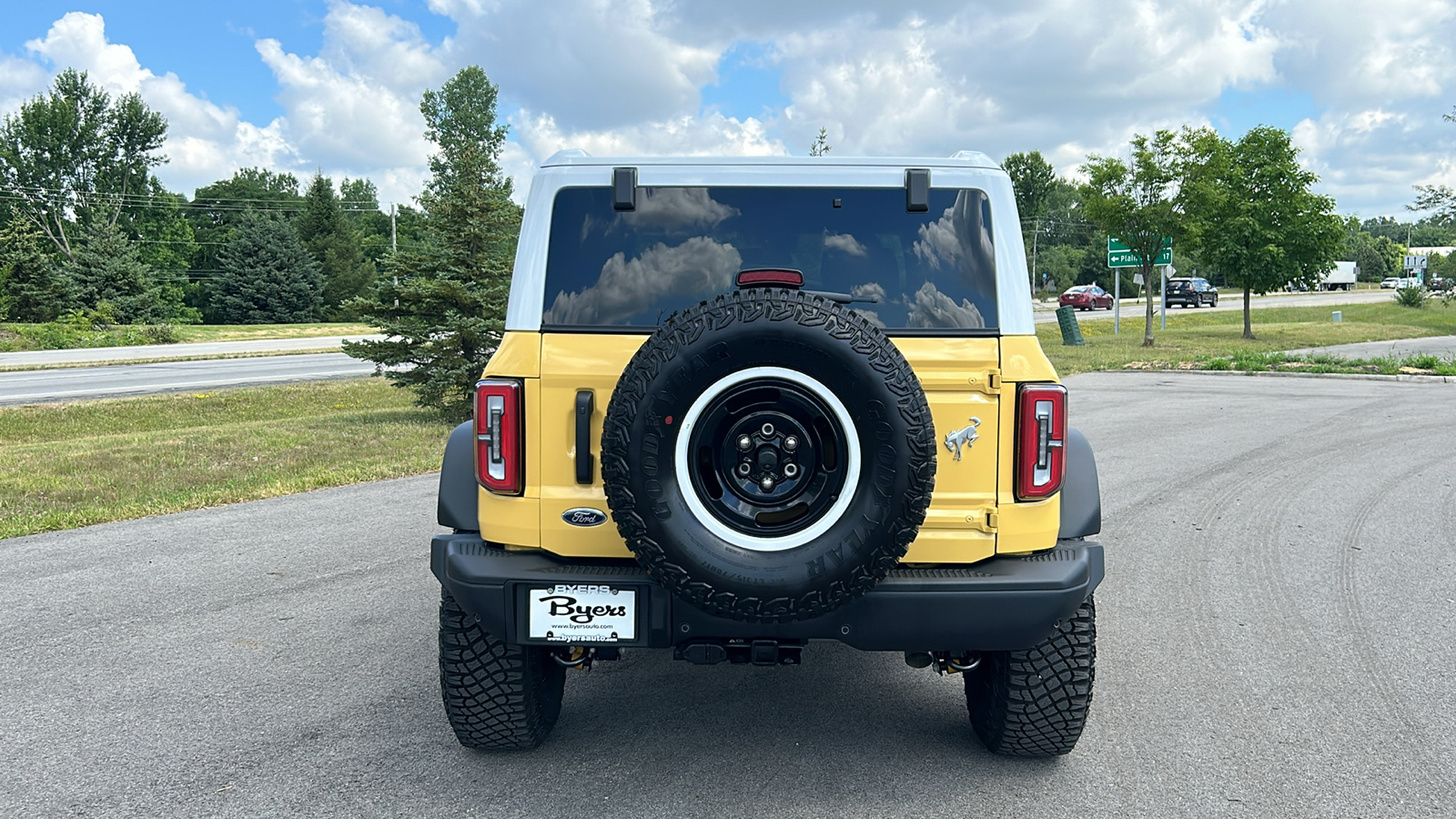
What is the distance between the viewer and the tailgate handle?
3.18m

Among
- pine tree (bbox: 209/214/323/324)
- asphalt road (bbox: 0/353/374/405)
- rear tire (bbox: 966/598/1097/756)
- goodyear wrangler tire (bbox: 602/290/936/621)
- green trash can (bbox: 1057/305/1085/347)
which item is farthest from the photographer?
pine tree (bbox: 209/214/323/324)

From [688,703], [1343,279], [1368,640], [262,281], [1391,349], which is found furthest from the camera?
[1343,279]

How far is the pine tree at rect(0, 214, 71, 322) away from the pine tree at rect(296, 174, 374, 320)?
Result: 18403mm

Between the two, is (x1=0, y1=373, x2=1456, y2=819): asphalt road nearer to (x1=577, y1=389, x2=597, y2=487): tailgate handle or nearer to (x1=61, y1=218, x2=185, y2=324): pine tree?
(x1=577, y1=389, x2=597, y2=487): tailgate handle

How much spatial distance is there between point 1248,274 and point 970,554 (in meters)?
31.1

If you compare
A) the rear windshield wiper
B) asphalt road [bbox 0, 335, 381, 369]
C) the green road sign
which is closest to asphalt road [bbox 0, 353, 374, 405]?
asphalt road [bbox 0, 335, 381, 369]

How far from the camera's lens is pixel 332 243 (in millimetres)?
60375

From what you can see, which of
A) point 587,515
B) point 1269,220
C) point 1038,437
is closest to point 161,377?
point 587,515

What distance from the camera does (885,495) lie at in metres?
2.85

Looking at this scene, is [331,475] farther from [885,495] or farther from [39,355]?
[39,355]

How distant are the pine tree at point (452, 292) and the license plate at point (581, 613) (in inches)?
378

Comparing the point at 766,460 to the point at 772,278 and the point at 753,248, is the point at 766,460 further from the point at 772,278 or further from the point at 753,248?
the point at 753,248

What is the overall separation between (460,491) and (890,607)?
4.80 feet

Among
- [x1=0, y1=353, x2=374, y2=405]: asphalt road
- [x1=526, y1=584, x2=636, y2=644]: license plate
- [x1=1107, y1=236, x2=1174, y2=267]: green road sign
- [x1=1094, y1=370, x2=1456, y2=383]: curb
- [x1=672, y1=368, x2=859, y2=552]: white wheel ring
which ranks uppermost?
[x1=1107, y1=236, x2=1174, y2=267]: green road sign
